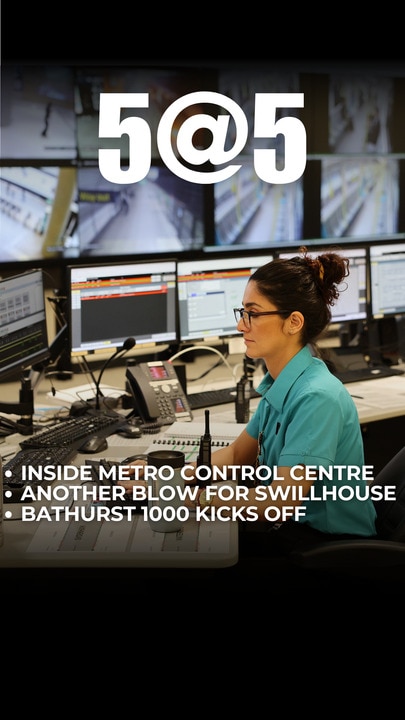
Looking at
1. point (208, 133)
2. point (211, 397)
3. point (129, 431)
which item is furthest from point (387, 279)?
point (208, 133)

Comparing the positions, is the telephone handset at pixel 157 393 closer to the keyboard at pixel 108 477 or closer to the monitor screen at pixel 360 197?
the keyboard at pixel 108 477

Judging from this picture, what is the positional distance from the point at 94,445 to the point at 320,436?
1.00 metres

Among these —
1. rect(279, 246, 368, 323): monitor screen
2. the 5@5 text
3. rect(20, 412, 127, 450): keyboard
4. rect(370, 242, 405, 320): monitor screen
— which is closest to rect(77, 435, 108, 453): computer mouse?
rect(20, 412, 127, 450): keyboard

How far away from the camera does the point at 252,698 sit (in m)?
2.36

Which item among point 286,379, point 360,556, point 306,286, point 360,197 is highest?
point 360,197

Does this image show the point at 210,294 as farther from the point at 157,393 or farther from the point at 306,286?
the point at 306,286

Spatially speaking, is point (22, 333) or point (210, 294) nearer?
point (22, 333)

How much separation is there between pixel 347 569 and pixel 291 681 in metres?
0.40

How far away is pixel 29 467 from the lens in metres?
2.60

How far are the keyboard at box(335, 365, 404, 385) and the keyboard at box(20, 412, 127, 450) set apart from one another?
47.2 inches

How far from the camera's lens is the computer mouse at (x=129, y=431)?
3.12m

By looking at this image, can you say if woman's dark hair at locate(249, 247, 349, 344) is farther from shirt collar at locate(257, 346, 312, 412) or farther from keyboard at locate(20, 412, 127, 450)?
keyboard at locate(20, 412, 127, 450)

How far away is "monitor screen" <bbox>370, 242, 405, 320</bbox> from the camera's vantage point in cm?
420

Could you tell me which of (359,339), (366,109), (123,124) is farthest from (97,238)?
(366,109)
